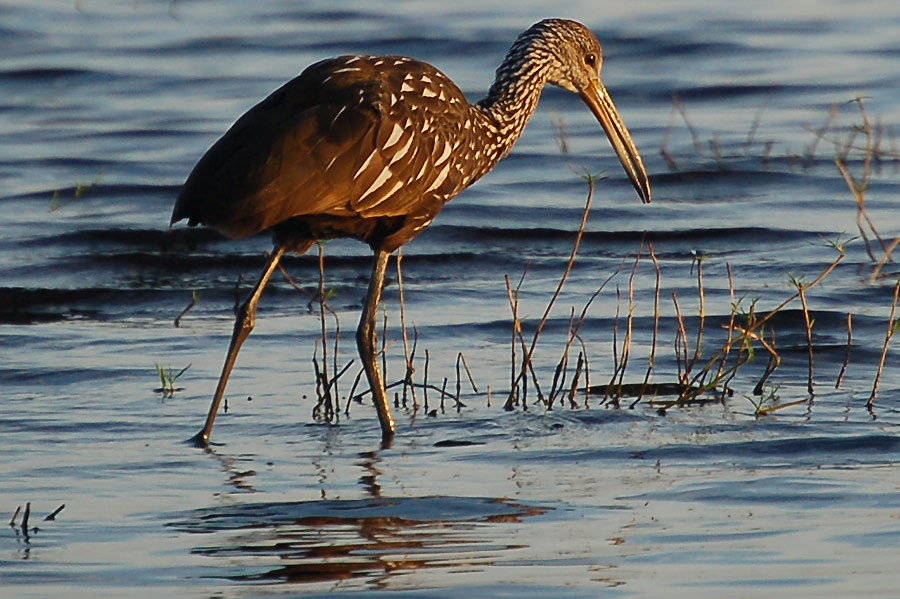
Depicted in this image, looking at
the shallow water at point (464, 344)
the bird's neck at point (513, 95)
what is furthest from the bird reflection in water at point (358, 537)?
the bird's neck at point (513, 95)

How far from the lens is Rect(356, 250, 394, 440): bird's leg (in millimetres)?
7699

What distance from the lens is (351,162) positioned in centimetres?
737

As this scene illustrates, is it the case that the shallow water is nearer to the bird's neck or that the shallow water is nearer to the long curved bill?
the long curved bill

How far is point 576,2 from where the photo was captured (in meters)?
20.6

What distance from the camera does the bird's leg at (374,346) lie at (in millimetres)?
7699

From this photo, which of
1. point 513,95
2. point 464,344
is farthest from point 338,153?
point 464,344

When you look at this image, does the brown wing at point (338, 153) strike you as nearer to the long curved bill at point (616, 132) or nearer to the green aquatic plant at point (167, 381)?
the green aquatic plant at point (167, 381)

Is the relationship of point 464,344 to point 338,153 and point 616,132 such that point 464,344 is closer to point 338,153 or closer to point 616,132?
point 616,132

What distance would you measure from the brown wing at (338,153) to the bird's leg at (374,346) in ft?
1.01

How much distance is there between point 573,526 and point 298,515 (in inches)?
36.7

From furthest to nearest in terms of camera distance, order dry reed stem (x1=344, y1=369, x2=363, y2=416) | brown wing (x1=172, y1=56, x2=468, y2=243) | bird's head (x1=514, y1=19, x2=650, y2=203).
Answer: bird's head (x1=514, y1=19, x2=650, y2=203) → dry reed stem (x1=344, y1=369, x2=363, y2=416) → brown wing (x1=172, y1=56, x2=468, y2=243)

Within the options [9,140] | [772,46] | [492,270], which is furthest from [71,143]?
[772,46]

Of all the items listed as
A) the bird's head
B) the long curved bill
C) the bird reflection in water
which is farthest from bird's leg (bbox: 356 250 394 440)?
the long curved bill

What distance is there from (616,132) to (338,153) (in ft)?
7.87
